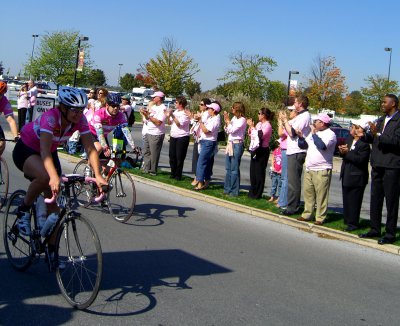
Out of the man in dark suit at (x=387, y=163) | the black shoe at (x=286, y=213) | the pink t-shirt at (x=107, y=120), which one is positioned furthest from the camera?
the black shoe at (x=286, y=213)

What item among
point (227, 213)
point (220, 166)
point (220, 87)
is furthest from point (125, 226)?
point (220, 87)

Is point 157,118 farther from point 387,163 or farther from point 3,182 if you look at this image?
point 387,163

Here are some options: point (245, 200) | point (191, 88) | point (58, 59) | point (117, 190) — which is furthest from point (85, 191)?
point (191, 88)

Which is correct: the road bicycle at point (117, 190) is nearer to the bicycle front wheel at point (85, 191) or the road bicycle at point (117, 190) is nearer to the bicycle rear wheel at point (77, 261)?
the bicycle front wheel at point (85, 191)

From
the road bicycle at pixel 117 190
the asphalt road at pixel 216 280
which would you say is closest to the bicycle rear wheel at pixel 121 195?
the road bicycle at pixel 117 190

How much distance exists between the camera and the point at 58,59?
182 feet

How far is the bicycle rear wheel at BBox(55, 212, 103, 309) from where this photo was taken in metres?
4.82

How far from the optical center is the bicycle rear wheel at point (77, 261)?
4.82 metres

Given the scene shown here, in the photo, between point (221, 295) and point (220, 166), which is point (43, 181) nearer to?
point (221, 295)

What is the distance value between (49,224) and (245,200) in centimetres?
627

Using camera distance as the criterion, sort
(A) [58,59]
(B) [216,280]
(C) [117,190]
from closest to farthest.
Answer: (B) [216,280], (C) [117,190], (A) [58,59]

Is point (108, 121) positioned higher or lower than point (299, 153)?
higher

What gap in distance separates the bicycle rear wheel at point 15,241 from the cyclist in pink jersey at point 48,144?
171 mm

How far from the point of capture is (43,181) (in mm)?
5363
